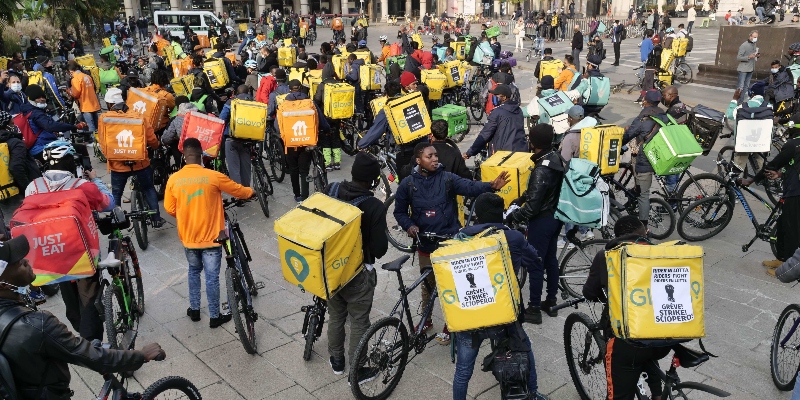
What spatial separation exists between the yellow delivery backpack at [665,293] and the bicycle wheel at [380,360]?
188 centimetres

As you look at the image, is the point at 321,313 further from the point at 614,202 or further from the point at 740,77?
the point at 740,77

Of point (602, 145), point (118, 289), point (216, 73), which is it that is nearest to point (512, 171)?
point (602, 145)

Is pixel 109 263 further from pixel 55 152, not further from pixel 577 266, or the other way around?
pixel 577 266

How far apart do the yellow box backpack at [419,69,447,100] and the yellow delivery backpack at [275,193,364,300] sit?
319 inches

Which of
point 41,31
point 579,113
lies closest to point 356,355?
point 579,113

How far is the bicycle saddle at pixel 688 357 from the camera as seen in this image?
12.6 feet

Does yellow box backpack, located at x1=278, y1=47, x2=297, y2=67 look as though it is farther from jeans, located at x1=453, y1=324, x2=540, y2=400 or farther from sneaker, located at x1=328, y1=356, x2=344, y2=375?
jeans, located at x1=453, y1=324, x2=540, y2=400

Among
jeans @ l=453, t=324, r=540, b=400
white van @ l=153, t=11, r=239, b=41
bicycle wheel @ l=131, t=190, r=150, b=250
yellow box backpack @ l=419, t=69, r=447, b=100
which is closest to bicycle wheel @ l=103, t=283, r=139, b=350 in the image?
bicycle wheel @ l=131, t=190, r=150, b=250

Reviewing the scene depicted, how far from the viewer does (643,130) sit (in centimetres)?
776

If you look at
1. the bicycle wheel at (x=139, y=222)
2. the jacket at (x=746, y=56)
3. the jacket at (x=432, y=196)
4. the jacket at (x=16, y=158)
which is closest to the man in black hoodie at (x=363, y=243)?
the jacket at (x=432, y=196)

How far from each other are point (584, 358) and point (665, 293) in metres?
1.36

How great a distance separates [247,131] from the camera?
27.3 ft

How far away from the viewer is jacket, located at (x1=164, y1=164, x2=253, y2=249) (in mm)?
5414

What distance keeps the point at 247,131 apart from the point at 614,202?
15.9ft
